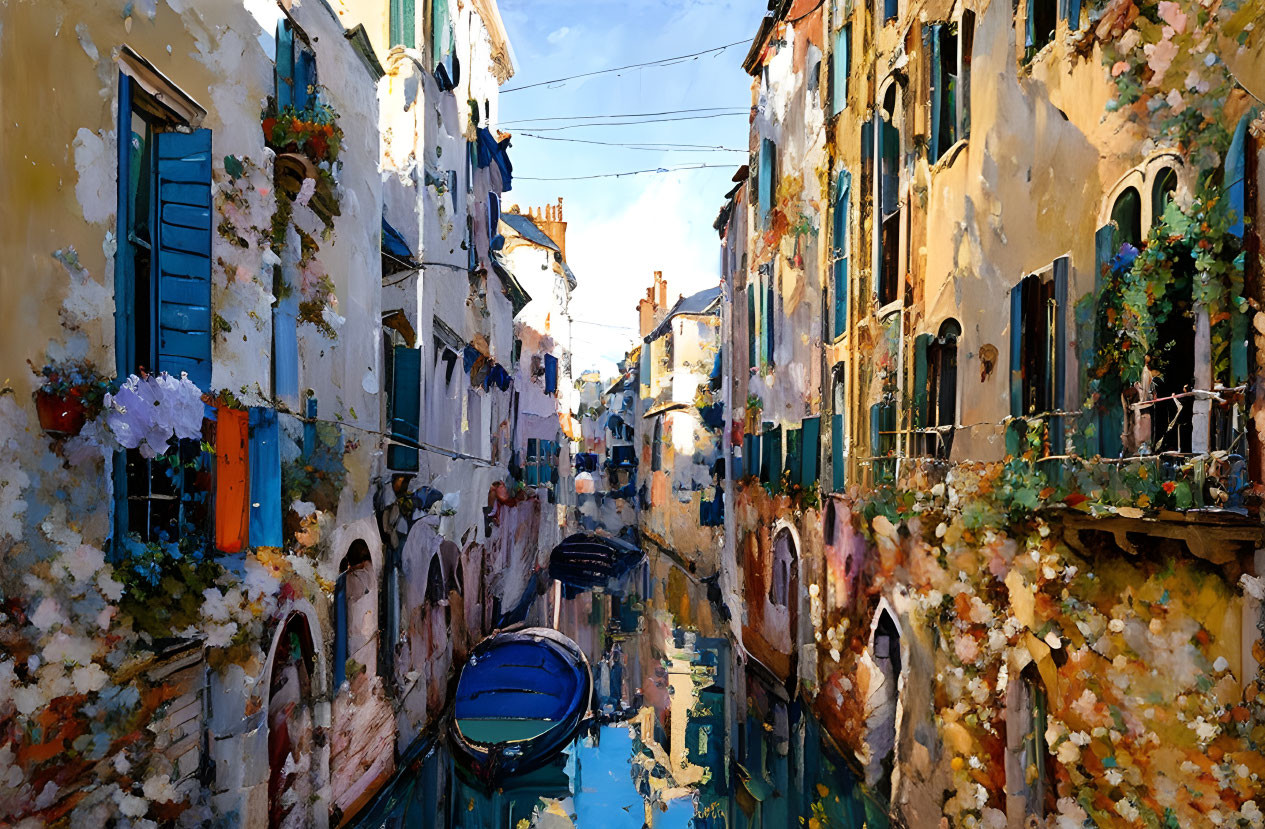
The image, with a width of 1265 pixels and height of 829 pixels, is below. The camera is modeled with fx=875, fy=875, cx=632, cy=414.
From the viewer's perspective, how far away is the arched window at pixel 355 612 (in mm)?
7168

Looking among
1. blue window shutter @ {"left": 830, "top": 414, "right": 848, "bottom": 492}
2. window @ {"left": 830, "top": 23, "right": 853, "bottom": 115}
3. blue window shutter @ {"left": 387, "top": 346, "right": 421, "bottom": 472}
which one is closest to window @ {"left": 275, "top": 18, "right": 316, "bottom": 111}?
blue window shutter @ {"left": 387, "top": 346, "right": 421, "bottom": 472}

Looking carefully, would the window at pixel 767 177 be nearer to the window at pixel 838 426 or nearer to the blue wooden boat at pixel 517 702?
the window at pixel 838 426

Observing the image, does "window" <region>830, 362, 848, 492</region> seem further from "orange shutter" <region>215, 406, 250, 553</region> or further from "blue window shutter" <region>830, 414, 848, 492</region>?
"orange shutter" <region>215, 406, 250, 553</region>

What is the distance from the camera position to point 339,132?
6422 millimetres

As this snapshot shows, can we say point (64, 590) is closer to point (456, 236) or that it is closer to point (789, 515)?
point (456, 236)

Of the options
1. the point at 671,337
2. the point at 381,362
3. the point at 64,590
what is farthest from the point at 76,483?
the point at 671,337

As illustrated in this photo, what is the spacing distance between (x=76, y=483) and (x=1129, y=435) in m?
4.98

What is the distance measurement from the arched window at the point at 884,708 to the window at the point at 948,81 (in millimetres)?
4170

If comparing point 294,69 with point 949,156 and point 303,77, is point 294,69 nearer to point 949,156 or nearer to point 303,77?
point 303,77

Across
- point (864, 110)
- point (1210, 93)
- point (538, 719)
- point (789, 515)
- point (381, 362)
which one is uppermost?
point (864, 110)

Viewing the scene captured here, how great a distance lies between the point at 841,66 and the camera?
9.76 meters

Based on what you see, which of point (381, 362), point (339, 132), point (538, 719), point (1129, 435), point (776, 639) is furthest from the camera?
point (776, 639)

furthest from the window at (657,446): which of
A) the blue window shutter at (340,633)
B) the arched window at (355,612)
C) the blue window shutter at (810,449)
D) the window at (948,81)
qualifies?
the window at (948,81)

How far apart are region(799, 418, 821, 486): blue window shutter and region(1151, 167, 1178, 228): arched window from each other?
6.29m
